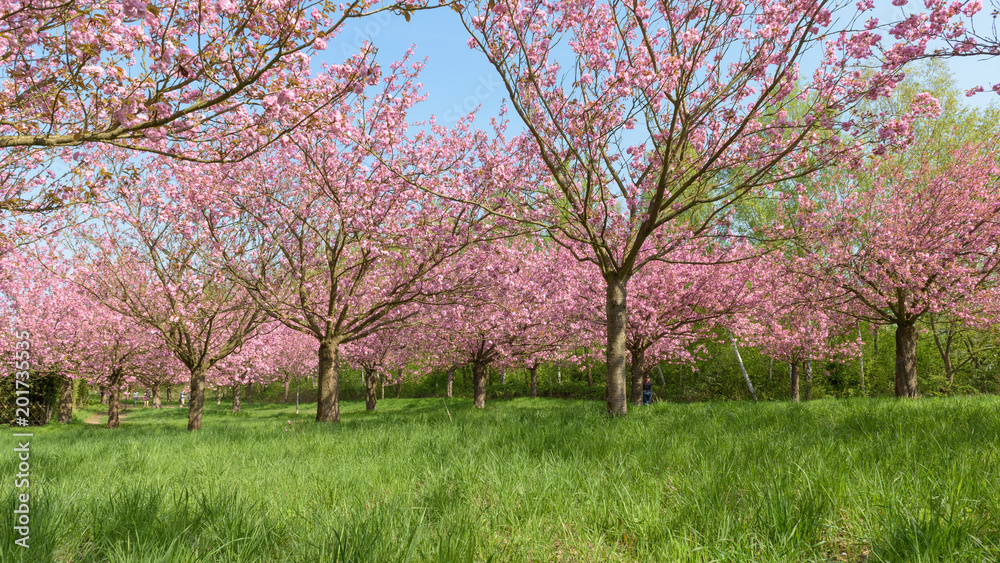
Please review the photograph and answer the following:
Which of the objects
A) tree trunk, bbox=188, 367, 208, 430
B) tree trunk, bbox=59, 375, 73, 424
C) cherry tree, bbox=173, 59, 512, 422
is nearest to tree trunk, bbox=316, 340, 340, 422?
cherry tree, bbox=173, 59, 512, 422

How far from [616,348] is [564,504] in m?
5.52

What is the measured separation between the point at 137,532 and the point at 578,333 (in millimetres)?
14222

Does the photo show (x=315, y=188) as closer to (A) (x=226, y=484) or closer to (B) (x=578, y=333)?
(A) (x=226, y=484)

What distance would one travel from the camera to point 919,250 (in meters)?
11.8

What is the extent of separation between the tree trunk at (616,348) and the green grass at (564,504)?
10.7ft

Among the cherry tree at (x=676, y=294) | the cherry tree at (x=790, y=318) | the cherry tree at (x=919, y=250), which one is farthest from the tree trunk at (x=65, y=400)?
the cherry tree at (x=919, y=250)

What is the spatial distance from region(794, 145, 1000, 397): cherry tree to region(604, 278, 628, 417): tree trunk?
5.17 metres

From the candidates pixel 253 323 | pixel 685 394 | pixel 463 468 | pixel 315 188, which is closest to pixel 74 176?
pixel 315 188

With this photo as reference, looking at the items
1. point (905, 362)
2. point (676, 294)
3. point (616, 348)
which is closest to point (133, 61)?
point (616, 348)

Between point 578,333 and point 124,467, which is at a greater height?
point 578,333

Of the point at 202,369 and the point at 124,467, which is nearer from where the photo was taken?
the point at 124,467

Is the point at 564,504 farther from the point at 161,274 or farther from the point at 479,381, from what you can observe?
the point at 479,381

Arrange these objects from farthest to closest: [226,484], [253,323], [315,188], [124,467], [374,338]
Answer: [374,338]
[253,323]
[315,188]
[124,467]
[226,484]

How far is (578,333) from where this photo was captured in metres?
15.7
